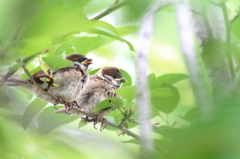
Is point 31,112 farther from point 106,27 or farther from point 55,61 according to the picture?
point 106,27

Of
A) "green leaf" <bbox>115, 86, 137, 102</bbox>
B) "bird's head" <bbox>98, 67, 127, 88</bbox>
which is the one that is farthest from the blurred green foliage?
"bird's head" <bbox>98, 67, 127, 88</bbox>

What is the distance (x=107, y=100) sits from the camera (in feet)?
7.23

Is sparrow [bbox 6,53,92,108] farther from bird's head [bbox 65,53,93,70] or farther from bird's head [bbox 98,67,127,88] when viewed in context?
bird's head [bbox 98,67,127,88]

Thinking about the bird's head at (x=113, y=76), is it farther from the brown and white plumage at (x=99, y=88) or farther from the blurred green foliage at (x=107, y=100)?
the blurred green foliage at (x=107, y=100)

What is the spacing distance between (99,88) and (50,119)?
88 centimetres

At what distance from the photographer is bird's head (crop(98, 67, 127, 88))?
3334 millimetres

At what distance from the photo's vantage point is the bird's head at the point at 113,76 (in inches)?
131

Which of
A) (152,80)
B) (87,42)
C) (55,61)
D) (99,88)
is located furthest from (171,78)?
(99,88)

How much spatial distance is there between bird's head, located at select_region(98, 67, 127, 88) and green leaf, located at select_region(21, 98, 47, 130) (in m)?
0.94

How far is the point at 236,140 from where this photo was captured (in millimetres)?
503

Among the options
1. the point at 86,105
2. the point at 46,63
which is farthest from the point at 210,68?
the point at 86,105

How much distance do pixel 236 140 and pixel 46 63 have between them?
1343 millimetres

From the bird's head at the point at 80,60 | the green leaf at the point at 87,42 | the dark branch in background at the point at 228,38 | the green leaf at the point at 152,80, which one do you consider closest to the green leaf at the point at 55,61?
the green leaf at the point at 87,42

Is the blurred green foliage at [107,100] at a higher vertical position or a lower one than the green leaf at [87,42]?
lower
